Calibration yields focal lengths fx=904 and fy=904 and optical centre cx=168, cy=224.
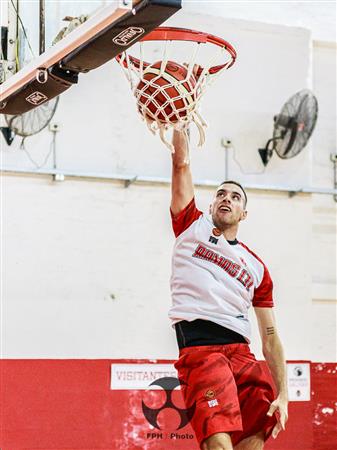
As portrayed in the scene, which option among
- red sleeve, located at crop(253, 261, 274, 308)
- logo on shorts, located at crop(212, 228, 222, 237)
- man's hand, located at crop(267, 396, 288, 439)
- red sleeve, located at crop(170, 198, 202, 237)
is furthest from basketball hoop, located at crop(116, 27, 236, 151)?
man's hand, located at crop(267, 396, 288, 439)

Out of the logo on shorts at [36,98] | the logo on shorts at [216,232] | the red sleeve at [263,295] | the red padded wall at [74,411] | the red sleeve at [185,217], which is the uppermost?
the logo on shorts at [36,98]

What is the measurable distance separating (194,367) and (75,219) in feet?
15.3

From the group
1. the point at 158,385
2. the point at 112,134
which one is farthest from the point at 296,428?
the point at 112,134

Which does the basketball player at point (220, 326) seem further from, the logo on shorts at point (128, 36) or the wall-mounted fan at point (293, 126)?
the wall-mounted fan at point (293, 126)

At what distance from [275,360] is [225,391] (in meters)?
0.77

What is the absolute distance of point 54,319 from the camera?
10531 millimetres

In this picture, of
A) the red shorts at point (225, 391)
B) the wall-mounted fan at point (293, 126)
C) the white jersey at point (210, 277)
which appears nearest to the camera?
the red shorts at point (225, 391)

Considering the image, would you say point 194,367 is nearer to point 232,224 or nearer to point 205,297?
point 205,297

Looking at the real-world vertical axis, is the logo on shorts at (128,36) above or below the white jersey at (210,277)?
above

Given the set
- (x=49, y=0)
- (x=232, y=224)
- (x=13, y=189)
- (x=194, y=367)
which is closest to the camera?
(x=194, y=367)

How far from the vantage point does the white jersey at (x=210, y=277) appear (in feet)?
21.6

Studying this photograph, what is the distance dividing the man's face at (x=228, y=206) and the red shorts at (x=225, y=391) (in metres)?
0.97

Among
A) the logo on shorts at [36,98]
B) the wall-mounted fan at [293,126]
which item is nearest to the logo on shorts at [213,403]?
the logo on shorts at [36,98]

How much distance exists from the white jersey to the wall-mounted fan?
4.58 metres
